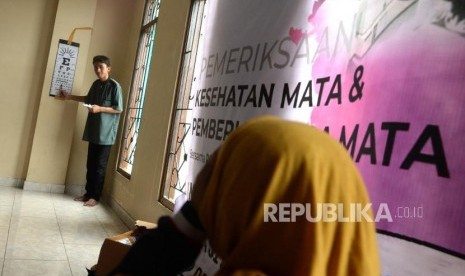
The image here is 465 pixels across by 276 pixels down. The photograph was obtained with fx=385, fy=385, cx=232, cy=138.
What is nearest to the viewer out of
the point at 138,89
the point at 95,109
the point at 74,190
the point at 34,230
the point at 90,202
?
the point at 34,230

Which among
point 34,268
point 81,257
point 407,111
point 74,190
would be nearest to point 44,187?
point 74,190

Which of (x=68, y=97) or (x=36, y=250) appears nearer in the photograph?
(x=36, y=250)

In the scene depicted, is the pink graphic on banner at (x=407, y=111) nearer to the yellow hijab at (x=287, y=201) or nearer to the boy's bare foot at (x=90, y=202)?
the yellow hijab at (x=287, y=201)

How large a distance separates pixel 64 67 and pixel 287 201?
405cm

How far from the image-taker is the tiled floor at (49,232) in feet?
7.25

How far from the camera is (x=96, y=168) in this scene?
3.86m

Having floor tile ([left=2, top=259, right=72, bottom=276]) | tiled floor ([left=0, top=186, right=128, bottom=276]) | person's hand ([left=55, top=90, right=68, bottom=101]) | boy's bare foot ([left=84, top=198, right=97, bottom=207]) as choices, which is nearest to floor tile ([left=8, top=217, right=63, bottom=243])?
tiled floor ([left=0, top=186, right=128, bottom=276])

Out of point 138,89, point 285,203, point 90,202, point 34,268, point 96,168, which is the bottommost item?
point 34,268

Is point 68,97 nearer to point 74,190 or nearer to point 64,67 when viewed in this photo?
point 64,67

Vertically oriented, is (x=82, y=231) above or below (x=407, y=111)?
below

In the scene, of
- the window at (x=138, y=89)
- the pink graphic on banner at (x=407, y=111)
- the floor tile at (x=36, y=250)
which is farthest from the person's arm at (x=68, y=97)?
the pink graphic on banner at (x=407, y=111)

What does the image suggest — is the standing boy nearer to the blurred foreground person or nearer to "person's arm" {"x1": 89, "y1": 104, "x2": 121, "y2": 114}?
"person's arm" {"x1": 89, "y1": 104, "x2": 121, "y2": 114}

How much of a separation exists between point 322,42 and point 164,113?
184 cm

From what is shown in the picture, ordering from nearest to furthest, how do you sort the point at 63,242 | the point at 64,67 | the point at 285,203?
1. the point at 285,203
2. the point at 63,242
3. the point at 64,67
